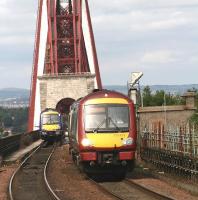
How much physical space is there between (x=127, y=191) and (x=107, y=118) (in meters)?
3.28

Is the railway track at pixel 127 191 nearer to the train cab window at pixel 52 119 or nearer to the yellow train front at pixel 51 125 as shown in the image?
the yellow train front at pixel 51 125

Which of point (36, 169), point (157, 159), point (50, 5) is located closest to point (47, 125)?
point (36, 169)

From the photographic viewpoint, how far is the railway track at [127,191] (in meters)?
13.3

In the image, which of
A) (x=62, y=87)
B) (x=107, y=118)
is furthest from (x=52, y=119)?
(x=107, y=118)

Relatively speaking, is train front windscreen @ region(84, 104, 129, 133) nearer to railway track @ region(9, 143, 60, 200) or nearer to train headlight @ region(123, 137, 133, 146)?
train headlight @ region(123, 137, 133, 146)

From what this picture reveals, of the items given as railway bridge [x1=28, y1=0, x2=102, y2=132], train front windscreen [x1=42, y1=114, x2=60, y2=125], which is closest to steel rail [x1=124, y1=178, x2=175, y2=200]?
train front windscreen [x1=42, y1=114, x2=60, y2=125]

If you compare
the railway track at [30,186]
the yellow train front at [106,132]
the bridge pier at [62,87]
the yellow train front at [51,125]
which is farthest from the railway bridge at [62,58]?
the yellow train front at [106,132]

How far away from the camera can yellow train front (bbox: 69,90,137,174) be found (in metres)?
16.8

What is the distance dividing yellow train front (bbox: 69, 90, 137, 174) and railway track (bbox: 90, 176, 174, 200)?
24.9 inches

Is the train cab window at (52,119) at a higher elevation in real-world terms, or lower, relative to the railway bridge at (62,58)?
lower

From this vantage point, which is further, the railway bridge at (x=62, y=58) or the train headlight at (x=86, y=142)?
the railway bridge at (x=62, y=58)

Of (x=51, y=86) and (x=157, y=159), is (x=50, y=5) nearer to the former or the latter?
(x=51, y=86)

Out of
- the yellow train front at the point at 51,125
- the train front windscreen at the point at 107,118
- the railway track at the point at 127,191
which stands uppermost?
the yellow train front at the point at 51,125

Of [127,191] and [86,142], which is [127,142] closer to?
[86,142]
